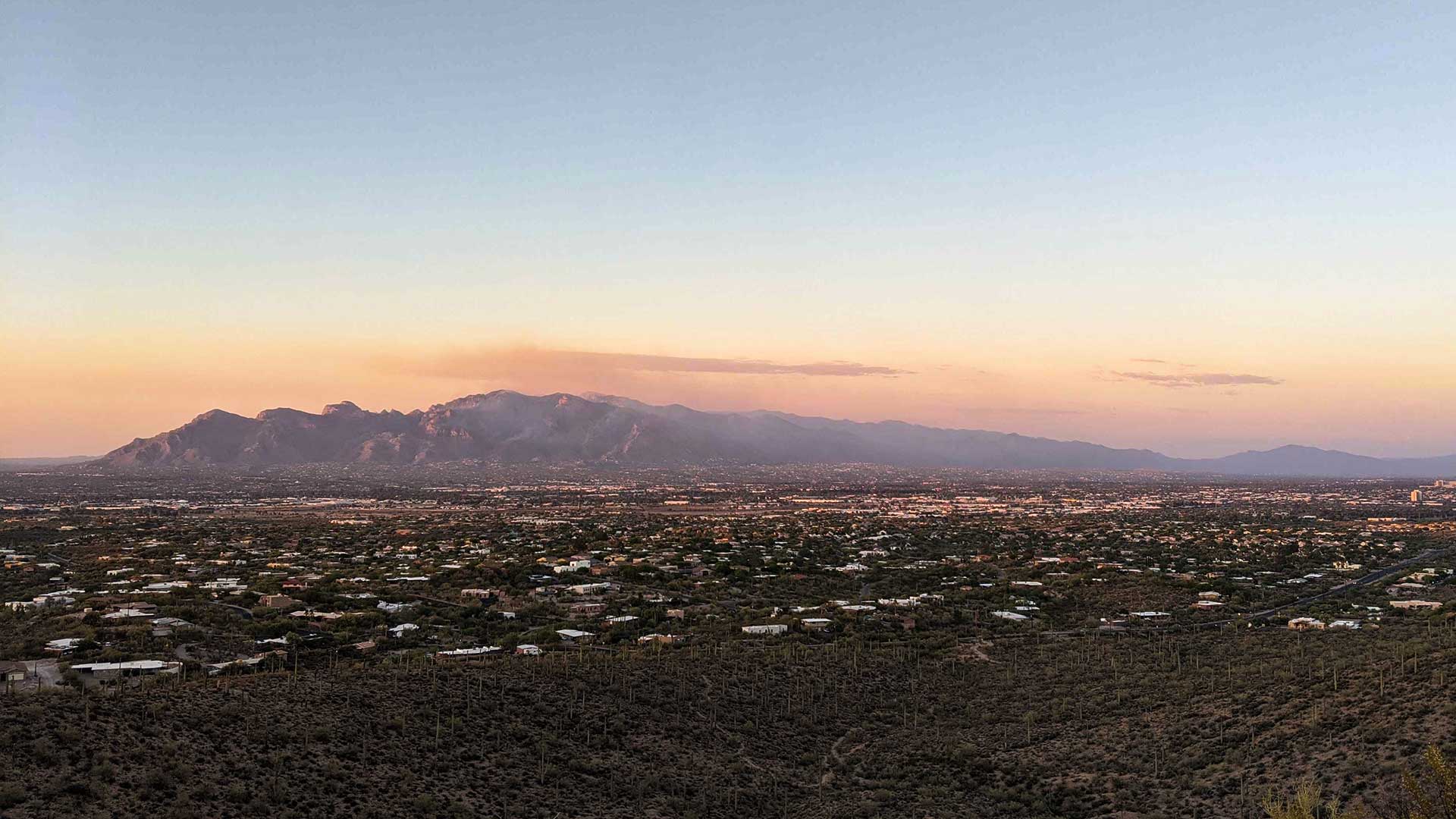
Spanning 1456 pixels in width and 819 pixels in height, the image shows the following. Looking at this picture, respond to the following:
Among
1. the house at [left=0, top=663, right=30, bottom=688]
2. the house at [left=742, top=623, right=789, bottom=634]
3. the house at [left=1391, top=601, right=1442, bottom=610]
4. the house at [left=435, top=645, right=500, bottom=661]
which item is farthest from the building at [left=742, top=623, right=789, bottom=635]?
the house at [left=1391, top=601, right=1442, bottom=610]

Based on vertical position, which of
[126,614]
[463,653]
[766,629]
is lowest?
[766,629]

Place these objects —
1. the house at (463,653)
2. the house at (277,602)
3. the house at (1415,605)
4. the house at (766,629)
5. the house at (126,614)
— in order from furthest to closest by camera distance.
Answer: the house at (1415,605) → the house at (277,602) → the house at (766,629) → the house at (126,614) → the house at (463,653)

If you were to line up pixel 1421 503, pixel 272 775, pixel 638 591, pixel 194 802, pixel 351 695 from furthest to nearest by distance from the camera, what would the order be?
pixel 1421 503, pixel 638 591, pixel 351 695, pixel 272 775, pixel 194 802

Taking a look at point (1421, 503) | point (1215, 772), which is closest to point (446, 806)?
point (1215, 772)

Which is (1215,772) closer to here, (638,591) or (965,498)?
(638,591)

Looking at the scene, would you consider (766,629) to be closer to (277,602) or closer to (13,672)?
(277,602)

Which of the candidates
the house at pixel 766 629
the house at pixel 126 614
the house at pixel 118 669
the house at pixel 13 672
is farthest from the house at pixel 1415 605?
the house at pixel 126 614

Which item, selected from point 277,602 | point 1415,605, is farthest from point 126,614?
point 1415,605

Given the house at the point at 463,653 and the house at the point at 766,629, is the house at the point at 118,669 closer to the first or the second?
the house at the point at 463,653
